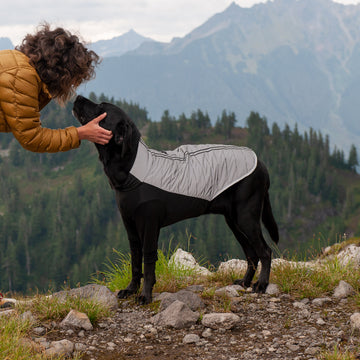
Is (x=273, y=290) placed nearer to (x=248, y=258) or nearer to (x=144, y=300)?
(x=248, y=258)

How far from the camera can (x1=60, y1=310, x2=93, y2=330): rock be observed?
168 inches

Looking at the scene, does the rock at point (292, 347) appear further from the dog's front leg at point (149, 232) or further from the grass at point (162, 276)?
the grass at point (162, 276)

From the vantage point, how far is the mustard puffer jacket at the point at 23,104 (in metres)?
3.81

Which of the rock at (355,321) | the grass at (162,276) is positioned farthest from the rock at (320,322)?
the grass at (162,276)

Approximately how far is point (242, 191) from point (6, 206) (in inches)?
4838

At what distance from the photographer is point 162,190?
475 centimetres

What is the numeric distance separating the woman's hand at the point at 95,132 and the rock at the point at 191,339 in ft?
6.81

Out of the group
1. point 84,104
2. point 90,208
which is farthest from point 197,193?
point 90,208

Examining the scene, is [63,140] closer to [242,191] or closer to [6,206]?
[242,191]

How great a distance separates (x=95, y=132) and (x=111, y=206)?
10812 centimetres

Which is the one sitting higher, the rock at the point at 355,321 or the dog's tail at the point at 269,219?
the dog's tail at the point at 269,219

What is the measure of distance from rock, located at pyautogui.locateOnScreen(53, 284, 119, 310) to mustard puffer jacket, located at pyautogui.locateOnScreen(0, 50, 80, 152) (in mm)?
1706

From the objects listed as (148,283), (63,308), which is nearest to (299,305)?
(148,283)

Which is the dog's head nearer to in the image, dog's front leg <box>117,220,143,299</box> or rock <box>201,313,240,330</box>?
dog's front leg <box>117,220,143,299</box>
